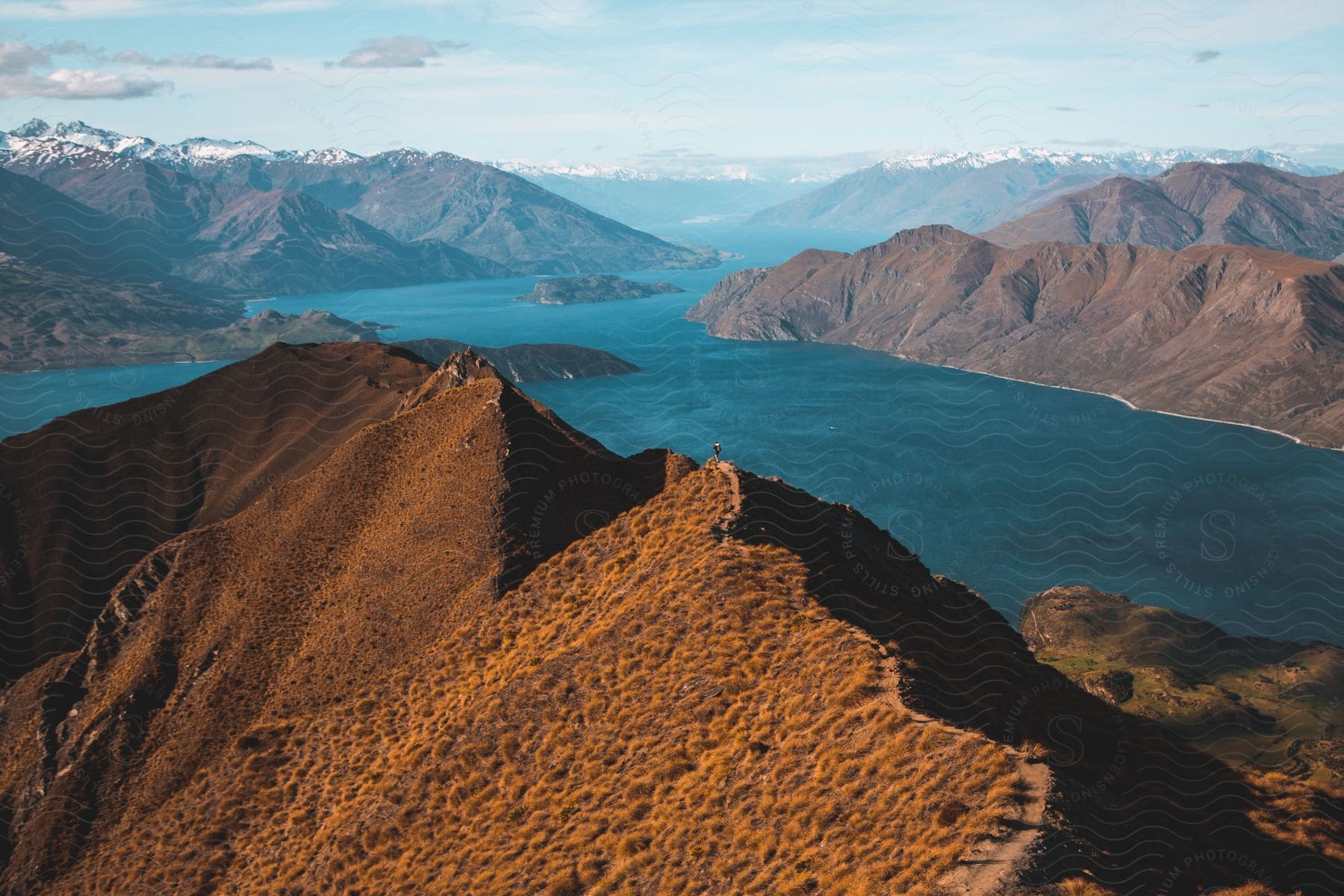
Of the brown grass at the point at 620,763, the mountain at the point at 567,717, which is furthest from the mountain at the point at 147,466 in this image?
the brown grass at the point at 620,763

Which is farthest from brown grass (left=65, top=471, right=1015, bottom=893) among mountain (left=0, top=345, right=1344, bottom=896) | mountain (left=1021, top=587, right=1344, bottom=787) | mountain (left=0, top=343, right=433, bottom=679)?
mountain (left=1021, top=587, right=1344, bottom=787)

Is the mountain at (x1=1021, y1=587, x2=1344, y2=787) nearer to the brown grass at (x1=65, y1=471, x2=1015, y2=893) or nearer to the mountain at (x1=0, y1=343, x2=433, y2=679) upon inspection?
the brown grass at (x1=65, y1=471, x2=1015, y2=893)

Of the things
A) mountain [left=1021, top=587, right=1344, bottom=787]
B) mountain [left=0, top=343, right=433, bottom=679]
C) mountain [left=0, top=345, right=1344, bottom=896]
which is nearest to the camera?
mountain [left=0, top=345, right=1344, bottom=896]

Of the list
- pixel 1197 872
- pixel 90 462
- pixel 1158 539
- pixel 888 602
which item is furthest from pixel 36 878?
pixel 1158 539

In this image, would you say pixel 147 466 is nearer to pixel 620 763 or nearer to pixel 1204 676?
pixel 620 763

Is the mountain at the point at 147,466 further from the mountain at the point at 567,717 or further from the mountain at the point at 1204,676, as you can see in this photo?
the mountain at the point at 1204,676
